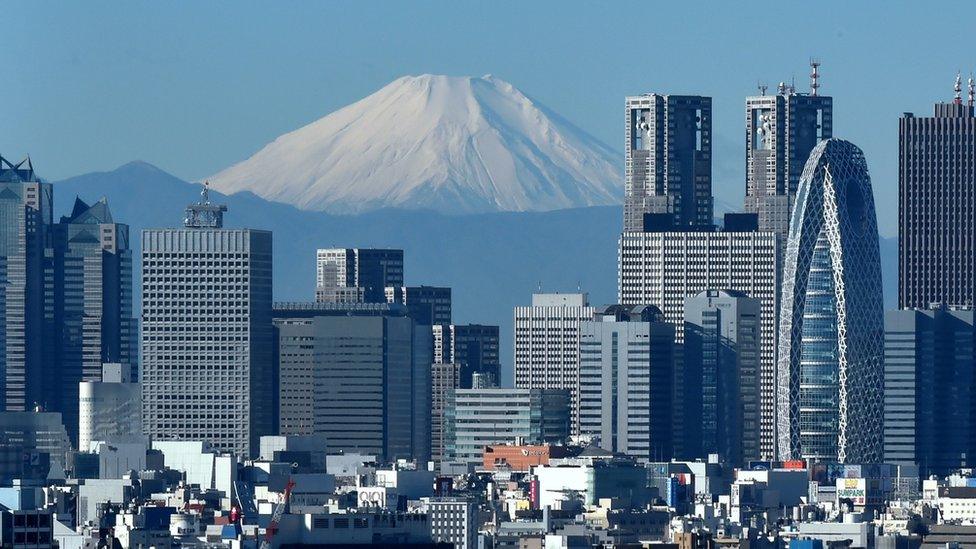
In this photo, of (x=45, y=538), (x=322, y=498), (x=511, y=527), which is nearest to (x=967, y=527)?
(x=511, y=527)

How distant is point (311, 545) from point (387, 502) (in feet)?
180

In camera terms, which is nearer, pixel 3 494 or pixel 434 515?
pixel 434 515

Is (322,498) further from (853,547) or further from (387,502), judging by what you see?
(853,547)

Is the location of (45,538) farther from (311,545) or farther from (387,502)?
(387,502)

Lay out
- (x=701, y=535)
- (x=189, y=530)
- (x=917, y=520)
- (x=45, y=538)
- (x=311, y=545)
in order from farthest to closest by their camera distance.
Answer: (x=917, y=520), (x=189, y=530), (x=701, y=535), (x=311, y=545), (x=45, y=538)

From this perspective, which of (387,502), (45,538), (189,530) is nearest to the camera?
(45,538)

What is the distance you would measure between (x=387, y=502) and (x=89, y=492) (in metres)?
26.2

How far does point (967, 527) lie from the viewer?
573ft

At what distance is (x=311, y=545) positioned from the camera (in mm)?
123562

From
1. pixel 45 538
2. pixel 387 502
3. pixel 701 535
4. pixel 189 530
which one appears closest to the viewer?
pixel 45 538

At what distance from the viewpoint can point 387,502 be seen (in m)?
178

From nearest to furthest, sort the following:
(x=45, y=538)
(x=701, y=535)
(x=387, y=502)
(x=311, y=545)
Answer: (x=45, y=538) → (x=311, y=545) → (x=701, y=535) → (x=387, y=502)

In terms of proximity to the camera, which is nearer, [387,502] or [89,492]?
[387,502]

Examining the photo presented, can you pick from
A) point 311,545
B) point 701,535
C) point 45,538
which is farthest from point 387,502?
point 45,538
